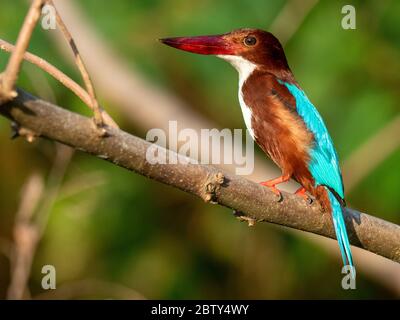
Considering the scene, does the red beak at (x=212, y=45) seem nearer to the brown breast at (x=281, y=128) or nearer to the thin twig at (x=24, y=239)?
the brown breast at (x=281, y=128)

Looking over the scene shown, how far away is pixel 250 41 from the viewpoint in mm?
3465

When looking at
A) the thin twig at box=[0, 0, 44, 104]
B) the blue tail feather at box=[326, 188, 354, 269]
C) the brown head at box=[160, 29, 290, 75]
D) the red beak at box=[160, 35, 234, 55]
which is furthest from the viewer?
the brown head at box=[160, 29, 290, 75]

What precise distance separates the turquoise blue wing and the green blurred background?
45.8 inches

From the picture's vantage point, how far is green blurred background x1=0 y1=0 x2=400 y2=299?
14.3 feet

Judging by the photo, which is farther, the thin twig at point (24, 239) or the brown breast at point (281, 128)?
the thin twig at point (24, 239)

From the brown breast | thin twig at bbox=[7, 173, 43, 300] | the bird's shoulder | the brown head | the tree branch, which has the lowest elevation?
the tree branch

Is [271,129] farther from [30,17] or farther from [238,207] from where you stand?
[30,17]

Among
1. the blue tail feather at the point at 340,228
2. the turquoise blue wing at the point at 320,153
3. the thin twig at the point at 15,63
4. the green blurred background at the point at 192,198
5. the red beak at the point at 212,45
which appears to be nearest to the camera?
the thin twig at the point at 15,63

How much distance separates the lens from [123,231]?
15.1 feet

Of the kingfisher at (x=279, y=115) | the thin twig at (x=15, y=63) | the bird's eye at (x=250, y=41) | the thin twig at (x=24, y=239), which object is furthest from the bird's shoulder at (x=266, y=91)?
the thin twig at (x=15, y=63)

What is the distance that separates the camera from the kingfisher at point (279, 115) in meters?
2.99

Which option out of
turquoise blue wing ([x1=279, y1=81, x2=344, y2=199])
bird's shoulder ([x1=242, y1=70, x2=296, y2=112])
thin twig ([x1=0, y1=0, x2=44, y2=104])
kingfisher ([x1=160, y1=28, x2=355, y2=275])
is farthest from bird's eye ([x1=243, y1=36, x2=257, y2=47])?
thin twig ([x1=0, y1=0, x2=44, y2=104])

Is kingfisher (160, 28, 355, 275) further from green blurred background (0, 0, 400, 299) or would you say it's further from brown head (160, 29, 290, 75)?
green blurred background (0, 0, 400, 299)

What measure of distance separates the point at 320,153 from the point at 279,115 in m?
0.24
